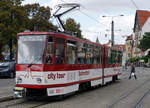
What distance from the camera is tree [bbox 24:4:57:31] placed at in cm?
4554

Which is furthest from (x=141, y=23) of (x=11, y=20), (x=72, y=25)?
(x=11, y=20)

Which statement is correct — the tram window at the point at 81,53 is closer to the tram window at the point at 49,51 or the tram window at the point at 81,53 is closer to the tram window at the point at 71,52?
the tram window at the point at 71,52

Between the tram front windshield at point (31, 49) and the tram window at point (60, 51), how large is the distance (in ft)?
2.18

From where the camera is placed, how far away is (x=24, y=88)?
37.2 feet

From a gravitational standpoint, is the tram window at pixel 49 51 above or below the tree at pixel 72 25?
below

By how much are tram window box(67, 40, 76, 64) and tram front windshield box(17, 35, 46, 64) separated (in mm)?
1581

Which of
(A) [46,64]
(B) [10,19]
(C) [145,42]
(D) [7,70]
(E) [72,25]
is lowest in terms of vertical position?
(D) [7,70]

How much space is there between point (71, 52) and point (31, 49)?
2.15m

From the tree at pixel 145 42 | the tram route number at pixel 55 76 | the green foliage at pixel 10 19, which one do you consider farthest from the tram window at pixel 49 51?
the tree at pixel 145 42

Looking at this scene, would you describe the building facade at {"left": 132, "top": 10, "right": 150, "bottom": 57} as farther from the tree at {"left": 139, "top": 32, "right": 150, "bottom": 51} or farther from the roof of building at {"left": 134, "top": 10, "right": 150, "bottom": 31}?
the tree at {"left": 139, "top": 32, "right": 150, "bottom": 51}

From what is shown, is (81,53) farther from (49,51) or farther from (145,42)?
(145,42)

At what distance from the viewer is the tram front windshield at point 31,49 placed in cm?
1145

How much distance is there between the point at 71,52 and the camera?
13.0 meters

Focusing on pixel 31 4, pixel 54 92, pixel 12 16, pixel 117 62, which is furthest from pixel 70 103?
pixel 31 4
